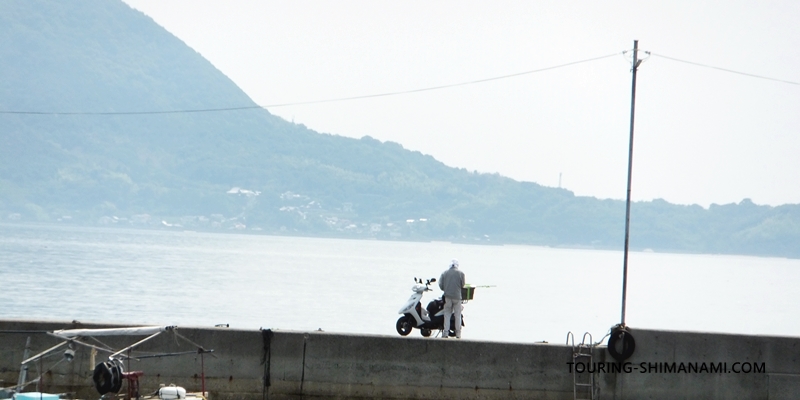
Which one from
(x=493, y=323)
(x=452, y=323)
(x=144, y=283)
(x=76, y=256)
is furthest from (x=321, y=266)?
(x=452, y=323)

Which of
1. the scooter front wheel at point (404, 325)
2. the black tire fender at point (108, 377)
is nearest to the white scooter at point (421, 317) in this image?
the scooter front wheel at point (404, 325)

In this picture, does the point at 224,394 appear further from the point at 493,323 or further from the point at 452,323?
the point at 493,323

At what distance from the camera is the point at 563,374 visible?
13.4 m

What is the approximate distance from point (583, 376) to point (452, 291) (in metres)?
5.25

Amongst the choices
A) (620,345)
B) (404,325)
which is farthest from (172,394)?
(404,325)

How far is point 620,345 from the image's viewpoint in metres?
13.6

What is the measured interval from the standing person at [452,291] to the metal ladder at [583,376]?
5.05m

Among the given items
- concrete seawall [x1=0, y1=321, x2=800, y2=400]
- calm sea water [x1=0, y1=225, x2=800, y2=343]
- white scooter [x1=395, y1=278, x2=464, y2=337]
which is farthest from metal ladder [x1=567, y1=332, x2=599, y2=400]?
calm sea water [x1=0, y1=225, x2=800, y2=343]

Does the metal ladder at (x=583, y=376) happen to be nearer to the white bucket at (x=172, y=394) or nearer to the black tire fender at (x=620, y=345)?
the black tire fender at (x=620, y=345)

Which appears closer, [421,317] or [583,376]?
[583,376]

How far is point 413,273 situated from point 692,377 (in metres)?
90.3

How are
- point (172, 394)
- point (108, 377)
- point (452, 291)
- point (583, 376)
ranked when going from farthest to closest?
point (452, 291), point (583, 376), point (108, 377), point (172, 394)

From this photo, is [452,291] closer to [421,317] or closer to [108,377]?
[421,317]

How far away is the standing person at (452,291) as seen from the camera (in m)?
18.4
